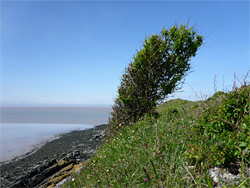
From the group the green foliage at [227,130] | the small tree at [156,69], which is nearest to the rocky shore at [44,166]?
the small tree at [156,69]

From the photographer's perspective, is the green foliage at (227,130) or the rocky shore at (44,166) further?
the rocky shore at (44,166)

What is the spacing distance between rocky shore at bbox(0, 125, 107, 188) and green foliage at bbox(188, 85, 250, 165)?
6414 millimetres

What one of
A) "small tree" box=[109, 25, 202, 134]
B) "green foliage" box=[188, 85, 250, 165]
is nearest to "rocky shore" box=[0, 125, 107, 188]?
"small tree" box=[109, 25, 202, 134]

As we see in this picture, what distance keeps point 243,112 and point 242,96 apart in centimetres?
36

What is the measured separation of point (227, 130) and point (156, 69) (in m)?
6.33

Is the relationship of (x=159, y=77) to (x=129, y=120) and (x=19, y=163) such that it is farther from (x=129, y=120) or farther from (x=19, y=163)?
(x=19, y=163)

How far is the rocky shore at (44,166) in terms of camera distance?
33.2 feet

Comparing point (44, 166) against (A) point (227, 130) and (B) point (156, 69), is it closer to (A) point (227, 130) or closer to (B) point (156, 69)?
(B) point (156, 69)

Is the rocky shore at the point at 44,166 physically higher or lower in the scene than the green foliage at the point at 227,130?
lower

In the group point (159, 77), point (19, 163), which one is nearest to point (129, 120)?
point (159, 77)

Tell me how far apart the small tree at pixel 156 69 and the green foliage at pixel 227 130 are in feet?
17.6

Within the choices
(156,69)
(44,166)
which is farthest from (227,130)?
(44,166)

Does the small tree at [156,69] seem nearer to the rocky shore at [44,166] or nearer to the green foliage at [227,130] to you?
the rocky shore at [44,166]

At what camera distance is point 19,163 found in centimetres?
1566
